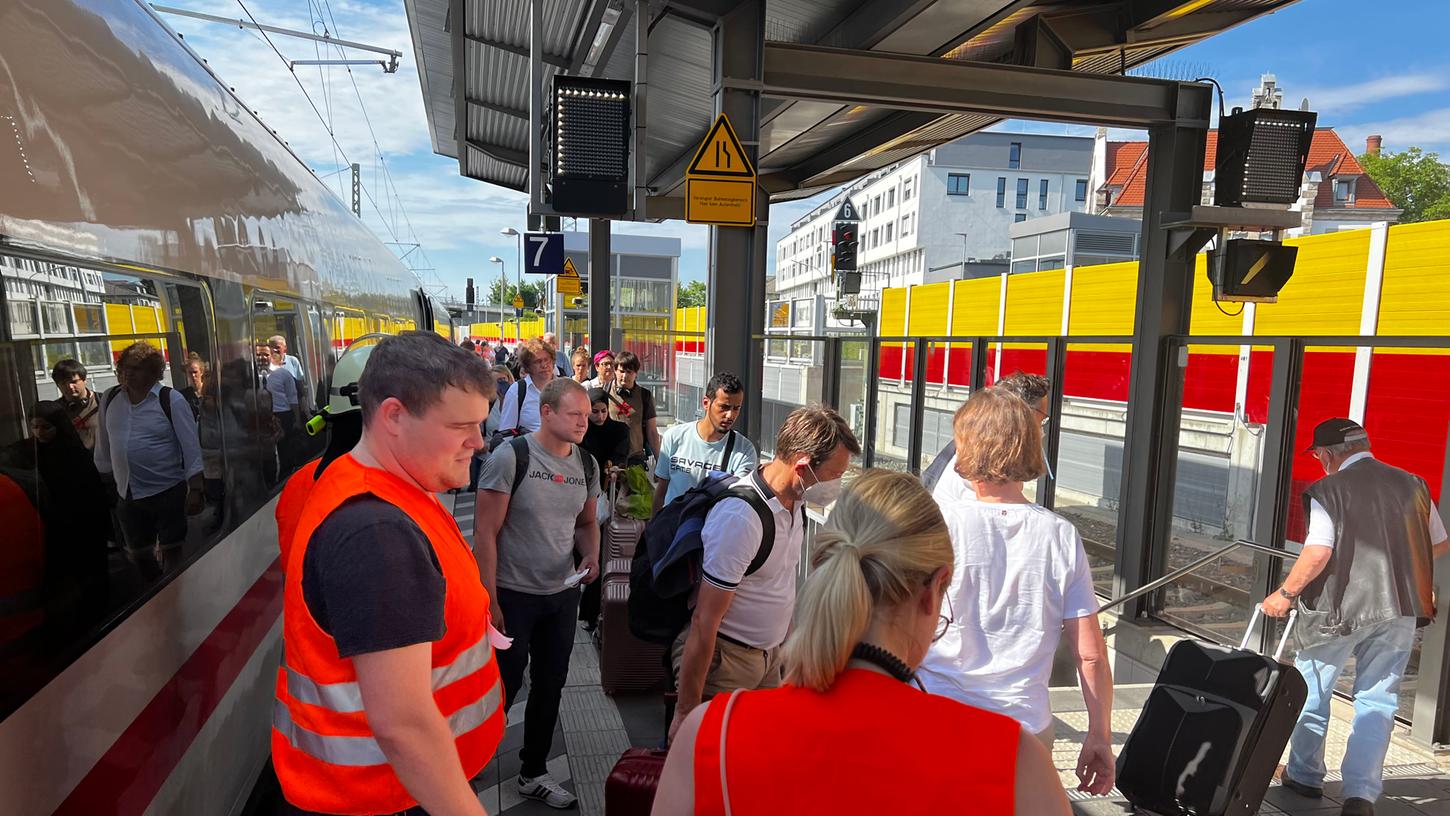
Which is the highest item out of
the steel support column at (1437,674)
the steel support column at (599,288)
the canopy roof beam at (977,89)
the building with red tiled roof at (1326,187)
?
the building with red tiled roof at (1326,187)

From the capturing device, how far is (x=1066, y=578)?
263 cm

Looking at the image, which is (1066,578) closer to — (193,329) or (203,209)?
(193,329)

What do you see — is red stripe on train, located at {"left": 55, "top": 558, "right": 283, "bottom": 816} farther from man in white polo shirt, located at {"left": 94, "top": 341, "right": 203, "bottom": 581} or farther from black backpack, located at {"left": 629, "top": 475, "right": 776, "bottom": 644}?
black backpack, located at {"left": 629, "top": 475, "right": 776, "bottom": 644}

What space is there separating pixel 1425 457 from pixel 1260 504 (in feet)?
4.65

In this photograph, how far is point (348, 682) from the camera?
1.76m

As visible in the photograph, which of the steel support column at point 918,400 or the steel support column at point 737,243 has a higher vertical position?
the steel support column at point 737,243

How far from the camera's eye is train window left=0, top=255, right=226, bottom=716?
1.92 metres

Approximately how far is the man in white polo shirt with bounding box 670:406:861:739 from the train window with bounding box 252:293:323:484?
2.60 metres

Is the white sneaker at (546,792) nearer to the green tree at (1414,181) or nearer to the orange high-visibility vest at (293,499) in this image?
the orange high-visibility vest at (293,499)

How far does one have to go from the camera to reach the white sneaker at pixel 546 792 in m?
3.93

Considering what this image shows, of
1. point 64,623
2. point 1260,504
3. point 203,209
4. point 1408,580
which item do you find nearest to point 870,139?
point 1260,504

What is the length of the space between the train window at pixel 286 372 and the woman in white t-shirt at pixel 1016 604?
131 inches

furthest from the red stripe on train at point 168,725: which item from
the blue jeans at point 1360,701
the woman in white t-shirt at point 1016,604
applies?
the blue jeans at point 1360,701

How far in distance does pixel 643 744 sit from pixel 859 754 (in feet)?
12.1
